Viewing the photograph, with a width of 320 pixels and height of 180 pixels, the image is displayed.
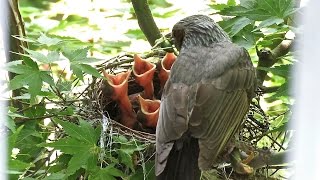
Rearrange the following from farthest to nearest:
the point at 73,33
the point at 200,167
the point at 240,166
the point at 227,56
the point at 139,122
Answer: the point at 73,33, the point at 139,122, the point at 227,56, the point at 240,166, the point at 200,167

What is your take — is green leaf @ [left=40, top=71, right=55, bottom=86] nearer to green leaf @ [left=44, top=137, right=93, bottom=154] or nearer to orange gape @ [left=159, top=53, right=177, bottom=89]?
green leaf @ [left=44, top=137, right=93, bottom=154]

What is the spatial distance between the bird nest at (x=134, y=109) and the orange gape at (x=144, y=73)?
48mm

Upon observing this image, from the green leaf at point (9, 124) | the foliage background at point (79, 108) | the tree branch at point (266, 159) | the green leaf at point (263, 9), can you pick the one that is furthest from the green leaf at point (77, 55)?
the tree branch at point (266, 159)

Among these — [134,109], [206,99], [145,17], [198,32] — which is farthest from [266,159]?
[145,17]

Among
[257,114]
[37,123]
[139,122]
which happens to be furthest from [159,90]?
[37,123]

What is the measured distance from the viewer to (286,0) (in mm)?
1326

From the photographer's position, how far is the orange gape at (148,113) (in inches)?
63.9

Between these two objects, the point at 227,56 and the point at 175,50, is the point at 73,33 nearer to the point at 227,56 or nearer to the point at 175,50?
the point at 175,50

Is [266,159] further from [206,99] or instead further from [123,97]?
[123,97]

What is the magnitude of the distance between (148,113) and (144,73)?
0.14 m

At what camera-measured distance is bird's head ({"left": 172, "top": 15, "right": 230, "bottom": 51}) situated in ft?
5.17

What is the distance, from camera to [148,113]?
64.1 inches

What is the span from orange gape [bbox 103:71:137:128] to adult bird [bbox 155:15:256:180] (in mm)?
204

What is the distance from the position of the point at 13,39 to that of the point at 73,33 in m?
0.60
